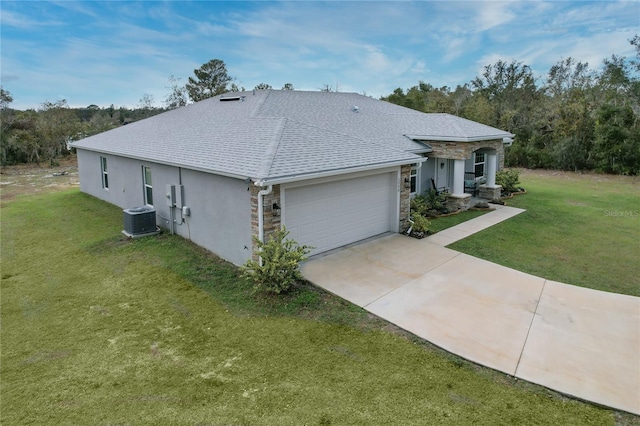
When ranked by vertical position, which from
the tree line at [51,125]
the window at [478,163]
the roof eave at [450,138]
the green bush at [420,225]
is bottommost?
the green bush at [420,225]

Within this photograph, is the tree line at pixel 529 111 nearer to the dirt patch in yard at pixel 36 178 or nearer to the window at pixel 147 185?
the dirt patch in yard at pixel 36 178

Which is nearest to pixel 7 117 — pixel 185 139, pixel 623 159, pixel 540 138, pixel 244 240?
pixel 185 139

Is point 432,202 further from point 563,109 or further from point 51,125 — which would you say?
point 51,125

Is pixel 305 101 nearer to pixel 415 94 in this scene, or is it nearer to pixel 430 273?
pixel 430 273

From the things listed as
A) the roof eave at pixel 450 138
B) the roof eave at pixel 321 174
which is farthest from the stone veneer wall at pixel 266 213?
the roof eave at pixel 450 138

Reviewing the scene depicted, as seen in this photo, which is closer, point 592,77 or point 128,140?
point 128,140
